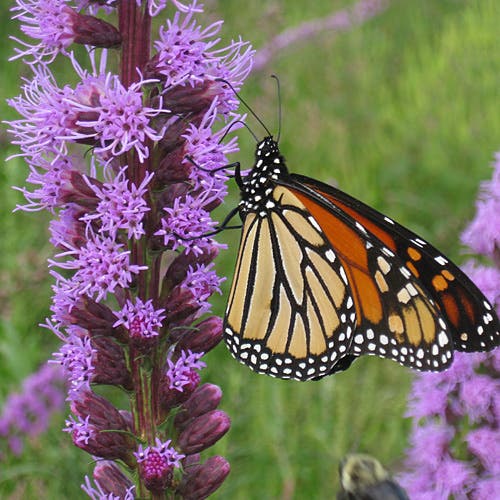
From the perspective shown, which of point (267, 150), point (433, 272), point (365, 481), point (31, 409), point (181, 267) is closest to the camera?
point (365, 481)

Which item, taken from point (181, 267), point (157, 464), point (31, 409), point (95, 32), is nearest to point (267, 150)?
point (181, 267)

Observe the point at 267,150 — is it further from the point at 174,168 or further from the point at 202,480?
the point at 202,480

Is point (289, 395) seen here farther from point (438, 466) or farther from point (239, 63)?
point (239, 63)

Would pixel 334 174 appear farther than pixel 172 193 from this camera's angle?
Yes

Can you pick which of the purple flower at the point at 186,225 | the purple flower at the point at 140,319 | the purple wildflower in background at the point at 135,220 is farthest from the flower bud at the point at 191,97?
the purple flower at the point at 140,319

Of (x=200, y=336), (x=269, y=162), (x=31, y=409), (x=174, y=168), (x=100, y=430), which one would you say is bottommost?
(x=100, y=430)

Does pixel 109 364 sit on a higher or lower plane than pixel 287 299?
lower

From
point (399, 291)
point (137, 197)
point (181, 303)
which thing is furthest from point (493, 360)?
point (137, 197)

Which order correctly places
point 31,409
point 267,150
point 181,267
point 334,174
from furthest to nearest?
point 334,174 → point 31,409 → point 267,150 → point 181,267
